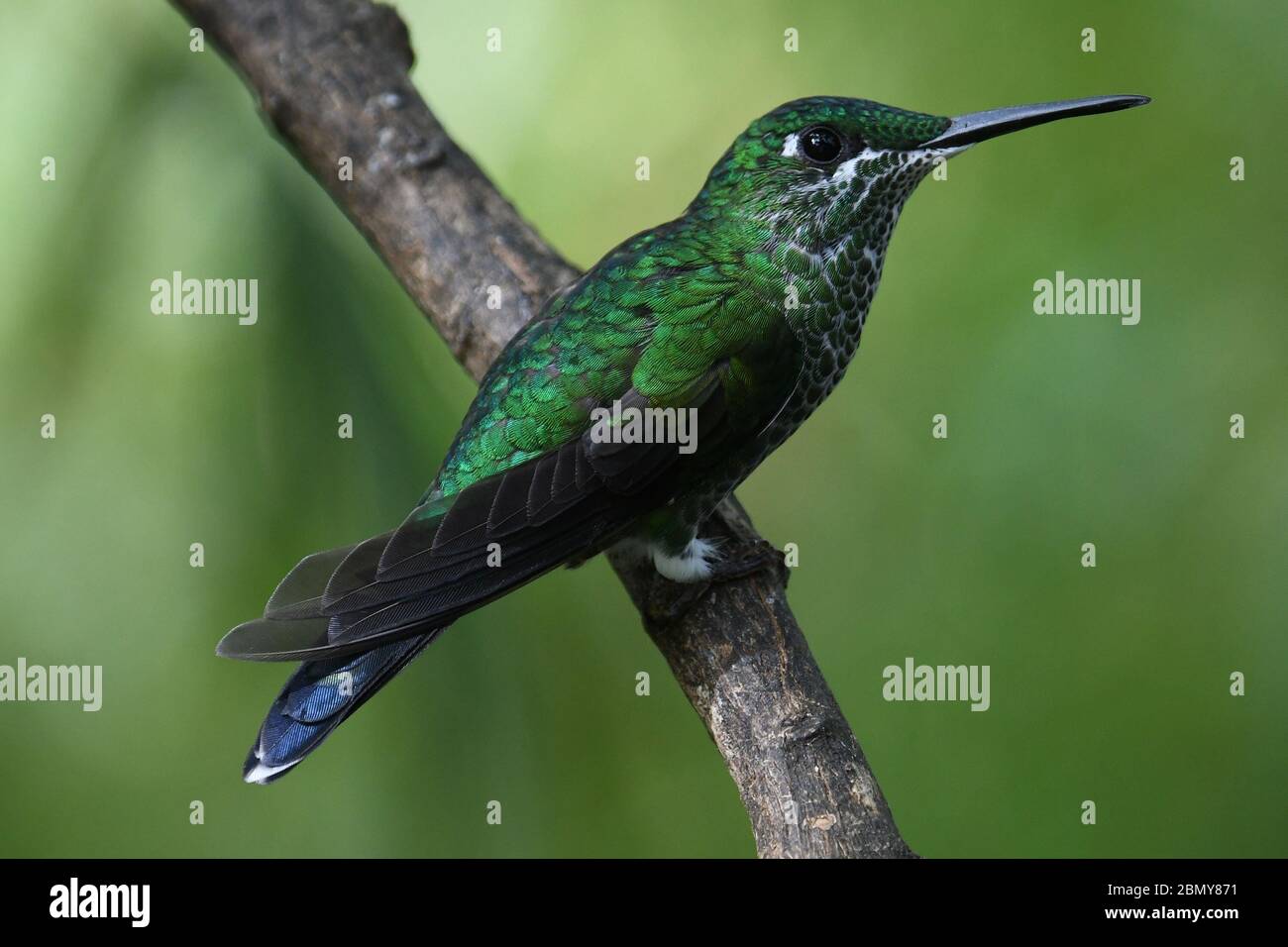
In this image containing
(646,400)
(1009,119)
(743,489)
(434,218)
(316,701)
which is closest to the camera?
(316,701)

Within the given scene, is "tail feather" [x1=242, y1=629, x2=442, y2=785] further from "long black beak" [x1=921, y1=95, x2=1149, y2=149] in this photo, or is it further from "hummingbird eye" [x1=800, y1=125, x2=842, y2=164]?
"long black beak" [x1=921, y1=95, x2=1149, y2=149]

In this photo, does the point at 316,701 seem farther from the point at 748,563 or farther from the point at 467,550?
the point at 748,563

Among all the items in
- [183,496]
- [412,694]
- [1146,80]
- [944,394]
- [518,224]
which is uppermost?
[1146,80]

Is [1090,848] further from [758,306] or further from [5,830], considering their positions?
[5,830]

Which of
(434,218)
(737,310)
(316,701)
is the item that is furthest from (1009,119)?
(316,701)

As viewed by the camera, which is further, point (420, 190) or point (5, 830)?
point (420, 190)

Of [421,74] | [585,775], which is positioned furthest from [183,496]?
[421,74]
